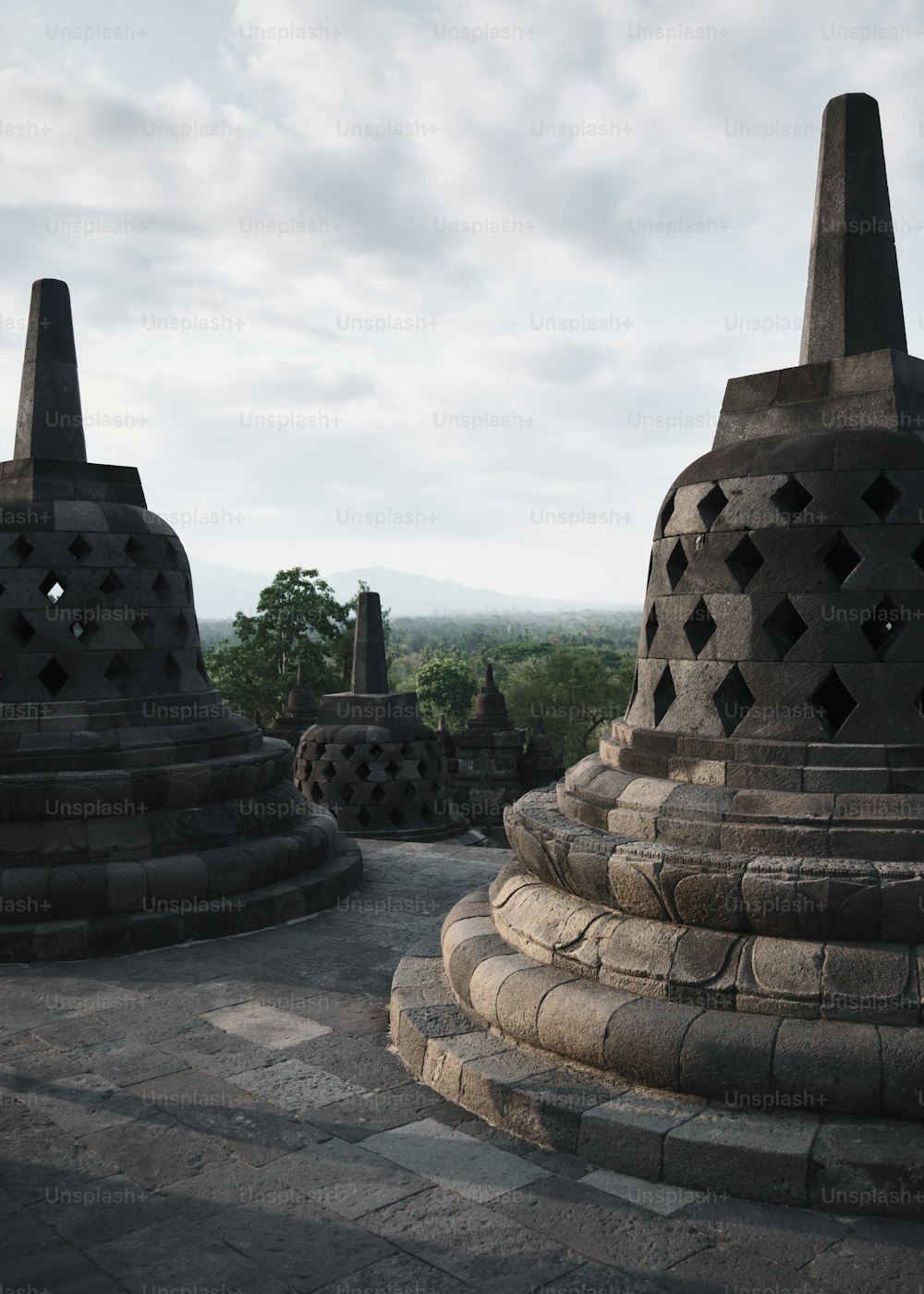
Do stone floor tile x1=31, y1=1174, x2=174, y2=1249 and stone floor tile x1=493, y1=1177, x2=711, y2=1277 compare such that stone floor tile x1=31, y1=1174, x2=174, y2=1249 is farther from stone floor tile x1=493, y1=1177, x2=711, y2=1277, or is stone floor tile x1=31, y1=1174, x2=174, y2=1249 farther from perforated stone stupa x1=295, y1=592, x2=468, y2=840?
perforated stone stupa x1=295, y1=592, x2=468, y2=840

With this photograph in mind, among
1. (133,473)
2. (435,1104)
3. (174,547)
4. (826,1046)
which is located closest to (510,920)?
(435,1104)

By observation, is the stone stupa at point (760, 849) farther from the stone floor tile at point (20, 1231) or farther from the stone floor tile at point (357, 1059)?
the stone floor tile at point (20, 1231)

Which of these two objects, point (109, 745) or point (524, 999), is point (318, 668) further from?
point (524, 999)

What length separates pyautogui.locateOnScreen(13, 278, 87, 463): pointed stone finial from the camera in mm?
8172

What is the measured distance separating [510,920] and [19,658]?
446cm

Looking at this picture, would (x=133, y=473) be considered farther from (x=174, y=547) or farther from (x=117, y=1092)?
(x=117, y=1092)

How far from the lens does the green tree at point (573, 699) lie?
175ft

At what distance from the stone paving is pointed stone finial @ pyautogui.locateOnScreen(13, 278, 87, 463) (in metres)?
4.62

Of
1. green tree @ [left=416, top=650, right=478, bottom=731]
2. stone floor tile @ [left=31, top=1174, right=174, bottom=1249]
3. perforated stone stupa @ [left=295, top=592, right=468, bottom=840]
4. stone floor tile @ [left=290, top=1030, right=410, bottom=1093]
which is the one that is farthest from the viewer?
green tree @ [left=416, top=650, right=478, bottom=731]

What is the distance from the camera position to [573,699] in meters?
55.1

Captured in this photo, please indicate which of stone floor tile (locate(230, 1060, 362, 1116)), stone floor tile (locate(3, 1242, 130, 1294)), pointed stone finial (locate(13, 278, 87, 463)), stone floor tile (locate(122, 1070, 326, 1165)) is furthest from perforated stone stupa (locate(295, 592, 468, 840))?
stone floor tile (locate(3, 1242, 130, 1294))

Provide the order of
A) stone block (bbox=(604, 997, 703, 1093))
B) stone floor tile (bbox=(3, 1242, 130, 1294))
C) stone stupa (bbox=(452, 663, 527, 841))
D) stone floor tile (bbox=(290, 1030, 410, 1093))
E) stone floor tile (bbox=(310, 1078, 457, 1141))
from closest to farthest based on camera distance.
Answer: stone floor tile (bbox=(3, 1242, 130, 1294))
stone block (bbox=(604, 997, 703, 1093))
stone floor tile (bbox=(310, 1078, 457, 1141))
stone floor tile (bbox=(290, 1030, 410, 1093))
stone stupa (bbox=(452, 663, 527, 841))

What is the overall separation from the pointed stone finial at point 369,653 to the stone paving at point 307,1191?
903 cm

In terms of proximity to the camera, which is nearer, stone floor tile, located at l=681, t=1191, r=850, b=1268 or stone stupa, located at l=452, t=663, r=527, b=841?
stone floor tile, located at l=681, t=1191, r=850, b=1268
